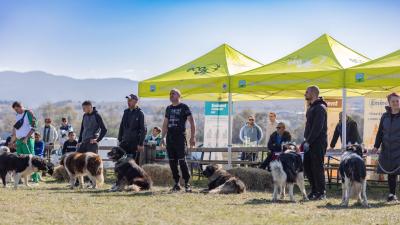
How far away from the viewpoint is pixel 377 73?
11.4 metres

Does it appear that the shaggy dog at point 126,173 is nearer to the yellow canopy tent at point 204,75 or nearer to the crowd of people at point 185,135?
the crowd of people at point 185,135

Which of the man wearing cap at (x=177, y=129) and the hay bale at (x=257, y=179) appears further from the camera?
the hay bale at (x=257, y=179)

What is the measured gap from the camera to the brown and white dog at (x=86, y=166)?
457 inches

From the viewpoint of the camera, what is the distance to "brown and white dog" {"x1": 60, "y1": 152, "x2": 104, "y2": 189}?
11.6 meters

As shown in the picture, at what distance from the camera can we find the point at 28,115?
12.7m

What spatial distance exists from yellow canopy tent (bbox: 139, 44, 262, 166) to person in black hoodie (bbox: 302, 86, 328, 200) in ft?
12.0

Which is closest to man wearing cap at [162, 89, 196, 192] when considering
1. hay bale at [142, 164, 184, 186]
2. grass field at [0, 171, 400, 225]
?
grass field at [0, 171, 400, 225]

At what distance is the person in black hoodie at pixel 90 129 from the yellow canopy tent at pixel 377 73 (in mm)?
4804

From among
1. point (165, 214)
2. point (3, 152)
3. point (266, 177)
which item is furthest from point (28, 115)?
point (165, 214)

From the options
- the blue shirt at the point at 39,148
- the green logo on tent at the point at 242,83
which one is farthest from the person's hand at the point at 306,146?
the blue shirt at the point at 39,148

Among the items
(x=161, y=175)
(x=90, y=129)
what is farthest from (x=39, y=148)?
(x=90, y=129)

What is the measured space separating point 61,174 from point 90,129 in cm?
303

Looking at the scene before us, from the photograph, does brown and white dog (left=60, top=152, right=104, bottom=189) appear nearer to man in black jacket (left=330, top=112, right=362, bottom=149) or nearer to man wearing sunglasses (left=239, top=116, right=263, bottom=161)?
man in black jacket (left=330, top=112, right=362, bottom=149)

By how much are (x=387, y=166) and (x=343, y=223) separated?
2864mm
